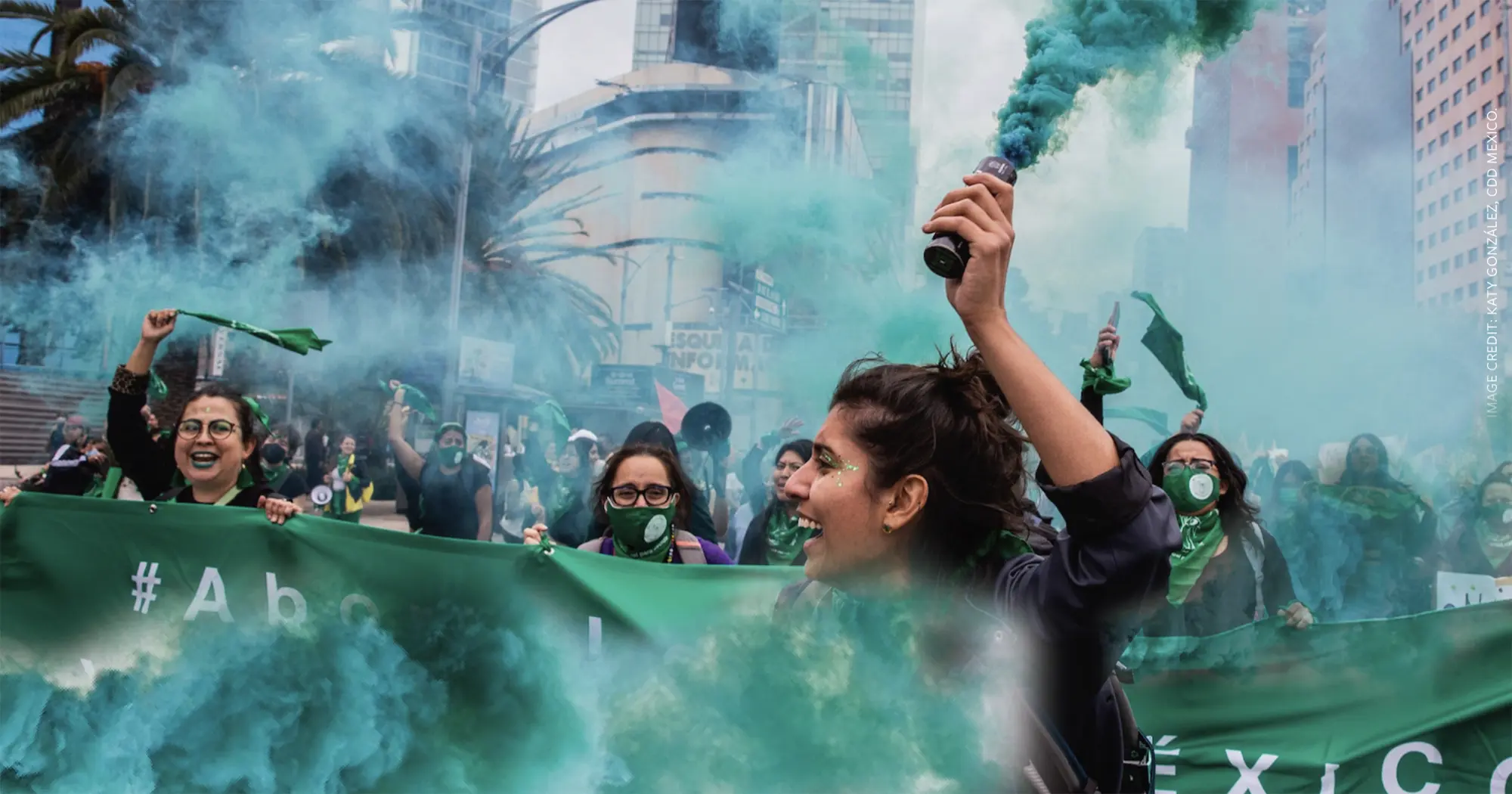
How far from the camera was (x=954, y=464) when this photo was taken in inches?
50.8

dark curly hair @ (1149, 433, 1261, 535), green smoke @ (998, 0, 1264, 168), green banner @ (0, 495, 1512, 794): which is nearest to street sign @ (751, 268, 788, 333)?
green smoke @ (998, 0, 1264, 168)

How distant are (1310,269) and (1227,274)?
0.76 m

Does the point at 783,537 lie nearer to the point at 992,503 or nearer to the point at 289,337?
the point at 289,337

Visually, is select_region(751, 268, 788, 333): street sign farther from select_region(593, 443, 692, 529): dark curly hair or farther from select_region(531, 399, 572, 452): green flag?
select_region(593, 443, 692, 529): dark curly hair

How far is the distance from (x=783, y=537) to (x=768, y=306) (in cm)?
1225

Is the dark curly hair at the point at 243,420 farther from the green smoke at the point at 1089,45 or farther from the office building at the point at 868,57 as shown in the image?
the office building at the point at 868,57

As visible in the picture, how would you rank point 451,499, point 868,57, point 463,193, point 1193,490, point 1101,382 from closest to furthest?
1. point 1101,382
2. point 1193,490
3. point 451,499
4. point 868,57
5. point 463,193

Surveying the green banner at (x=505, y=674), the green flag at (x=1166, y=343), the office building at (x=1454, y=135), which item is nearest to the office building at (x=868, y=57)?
the office building at (x=1454, y=135)

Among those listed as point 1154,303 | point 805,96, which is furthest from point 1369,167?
point 1154,303

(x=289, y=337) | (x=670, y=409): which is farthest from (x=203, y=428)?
(x=670, y=409)

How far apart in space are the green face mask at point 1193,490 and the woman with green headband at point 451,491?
3630 millimetres

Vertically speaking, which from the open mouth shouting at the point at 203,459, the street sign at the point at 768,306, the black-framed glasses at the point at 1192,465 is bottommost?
the open mouth shouting at the point at 203,459

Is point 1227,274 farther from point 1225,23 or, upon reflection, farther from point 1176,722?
point 1176,722

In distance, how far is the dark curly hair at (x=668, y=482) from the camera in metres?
3.62
